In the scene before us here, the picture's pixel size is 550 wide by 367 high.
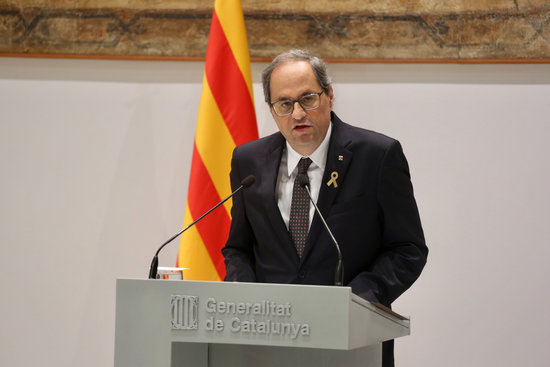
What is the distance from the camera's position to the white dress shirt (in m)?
2.55

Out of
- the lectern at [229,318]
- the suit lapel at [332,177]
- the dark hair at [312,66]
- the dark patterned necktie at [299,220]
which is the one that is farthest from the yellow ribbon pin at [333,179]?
the lectern at [229,318]

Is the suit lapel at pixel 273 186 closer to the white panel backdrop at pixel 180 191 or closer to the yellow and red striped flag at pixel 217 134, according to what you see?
the yellow and red striped flag at pixel 217 134

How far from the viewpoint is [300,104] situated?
259 cm

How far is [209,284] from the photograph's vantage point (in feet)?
5.53

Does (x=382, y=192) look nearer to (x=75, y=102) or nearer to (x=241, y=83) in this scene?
(x=241, y=83)

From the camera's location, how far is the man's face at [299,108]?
2582 mm

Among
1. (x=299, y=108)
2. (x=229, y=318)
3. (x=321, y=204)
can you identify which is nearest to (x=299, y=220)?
(x=321, y=204)

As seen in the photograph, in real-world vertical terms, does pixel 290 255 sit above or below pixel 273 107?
below

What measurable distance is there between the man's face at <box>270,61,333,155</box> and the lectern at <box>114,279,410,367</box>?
3.08 ft

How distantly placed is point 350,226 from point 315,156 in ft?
1.02

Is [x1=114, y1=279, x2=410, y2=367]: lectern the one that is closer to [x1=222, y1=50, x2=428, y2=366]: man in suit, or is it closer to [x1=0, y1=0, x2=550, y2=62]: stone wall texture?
[x1=222, y1=50, x2=428, y2=366]: man in suit

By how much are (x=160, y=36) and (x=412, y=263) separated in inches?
97.6

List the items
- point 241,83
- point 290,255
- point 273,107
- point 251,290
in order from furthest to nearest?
1. point 241,83
2. point 273,107
3. point 290,255
4. point 251,290

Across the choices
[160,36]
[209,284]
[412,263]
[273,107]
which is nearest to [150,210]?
[160,36]
